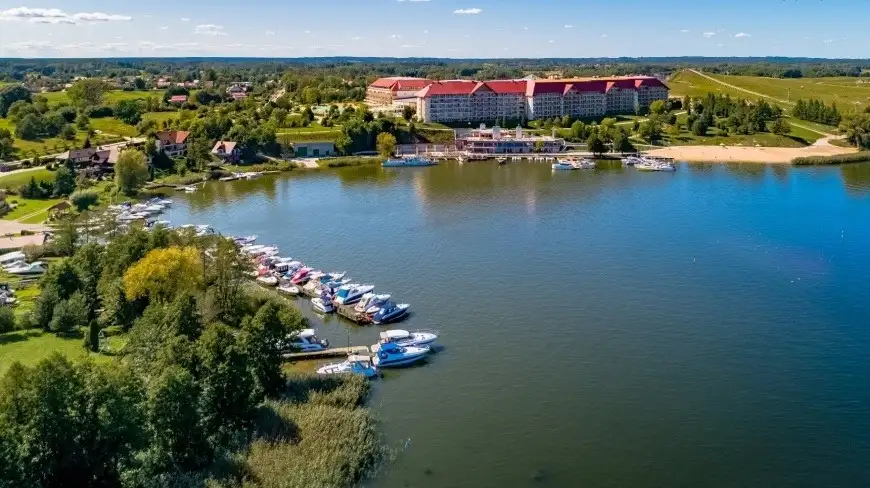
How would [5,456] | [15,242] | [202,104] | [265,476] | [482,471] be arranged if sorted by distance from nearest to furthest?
1. [5,456]
2. [265,476]
3. [482,471]
4. [15,242]
5. [202,104]

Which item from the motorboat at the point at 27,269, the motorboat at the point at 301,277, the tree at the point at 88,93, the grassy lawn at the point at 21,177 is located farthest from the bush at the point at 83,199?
the tree at the point at 88,93

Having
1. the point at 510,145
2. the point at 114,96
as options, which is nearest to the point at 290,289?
the point at 510,145

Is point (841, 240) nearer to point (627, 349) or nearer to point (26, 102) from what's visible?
point (627, 349)

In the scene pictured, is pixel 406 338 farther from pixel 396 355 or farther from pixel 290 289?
pixel 290 289

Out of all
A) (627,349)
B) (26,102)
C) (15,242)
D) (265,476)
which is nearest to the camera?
(265,476)

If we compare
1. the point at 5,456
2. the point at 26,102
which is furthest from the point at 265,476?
the point at 26,102
